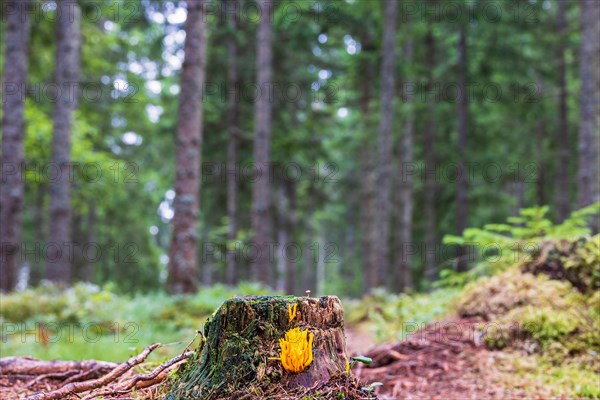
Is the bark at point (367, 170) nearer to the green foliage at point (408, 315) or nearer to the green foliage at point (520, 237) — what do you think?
the green foliage at point (408, 315)

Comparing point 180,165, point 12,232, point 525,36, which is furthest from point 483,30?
point 12,232

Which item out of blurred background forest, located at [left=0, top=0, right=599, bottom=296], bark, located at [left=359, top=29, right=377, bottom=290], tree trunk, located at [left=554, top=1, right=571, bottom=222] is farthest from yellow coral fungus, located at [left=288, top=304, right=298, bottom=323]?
tree trunk, located at [left=554, top=1, right=571, bottom=222]

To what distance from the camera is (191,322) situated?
7.06 m

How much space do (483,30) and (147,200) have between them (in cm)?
1468

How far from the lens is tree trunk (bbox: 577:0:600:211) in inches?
381

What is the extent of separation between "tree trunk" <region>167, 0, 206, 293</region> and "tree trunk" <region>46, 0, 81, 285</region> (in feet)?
12.1

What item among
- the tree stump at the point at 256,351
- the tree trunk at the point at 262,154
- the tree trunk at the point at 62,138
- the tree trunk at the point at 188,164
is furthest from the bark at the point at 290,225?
the tree stump at the point at 256,351

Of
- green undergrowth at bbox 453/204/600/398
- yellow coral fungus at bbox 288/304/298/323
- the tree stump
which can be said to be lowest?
green undergrowth at bbox 453/204/600/398

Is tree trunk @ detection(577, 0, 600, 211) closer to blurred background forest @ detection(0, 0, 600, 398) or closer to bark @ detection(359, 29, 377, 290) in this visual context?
blurred background forest @ detection(0, 0, 600, 398)

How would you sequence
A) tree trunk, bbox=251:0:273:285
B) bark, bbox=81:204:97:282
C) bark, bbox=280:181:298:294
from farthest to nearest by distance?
bark, bbox=280:181:298:294 < bark, bbox=81:204:97:282 < tree trunk, bbox=251:0:273:285

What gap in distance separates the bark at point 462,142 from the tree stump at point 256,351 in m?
14.1

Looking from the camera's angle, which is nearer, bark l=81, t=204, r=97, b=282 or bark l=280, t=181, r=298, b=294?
bark l=81, t=204, r=97, b=282

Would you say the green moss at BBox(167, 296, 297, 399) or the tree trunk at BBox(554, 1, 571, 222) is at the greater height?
the tree trunk at BBox(554, 1, 571, 222)

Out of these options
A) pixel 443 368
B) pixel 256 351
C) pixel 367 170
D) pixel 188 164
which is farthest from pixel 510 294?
pixel 367 170
